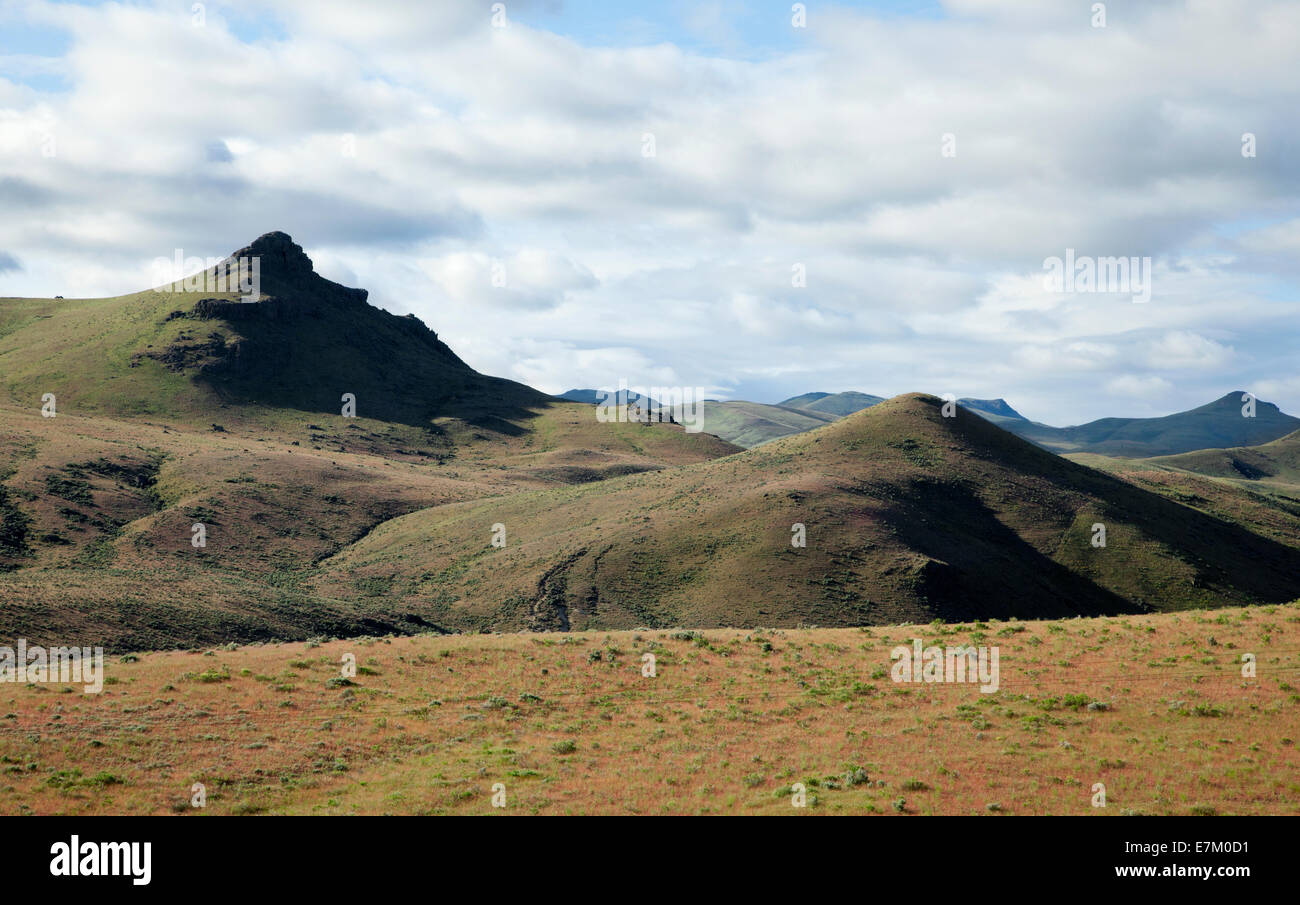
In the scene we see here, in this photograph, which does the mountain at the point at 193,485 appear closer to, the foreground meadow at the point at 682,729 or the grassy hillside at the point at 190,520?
the grassy hillside at the point at 190,520

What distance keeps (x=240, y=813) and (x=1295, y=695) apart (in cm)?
3753

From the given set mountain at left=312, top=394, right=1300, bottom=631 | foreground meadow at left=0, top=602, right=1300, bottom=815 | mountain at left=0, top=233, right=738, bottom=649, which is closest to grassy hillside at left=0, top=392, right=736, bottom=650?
mountain at left=0, top=233, right=738, bottom=649

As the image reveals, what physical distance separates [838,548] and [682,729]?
51327mm

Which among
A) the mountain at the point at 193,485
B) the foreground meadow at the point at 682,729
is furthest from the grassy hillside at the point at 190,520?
the foreground meadow at the point at 682,729

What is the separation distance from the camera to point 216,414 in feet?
581

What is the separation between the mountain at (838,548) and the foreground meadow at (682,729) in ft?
96.9

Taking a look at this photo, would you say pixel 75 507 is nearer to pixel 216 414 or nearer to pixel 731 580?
pixel 731 580

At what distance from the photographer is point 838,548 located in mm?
85625

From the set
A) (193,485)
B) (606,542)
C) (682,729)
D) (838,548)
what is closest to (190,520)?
(193,485)

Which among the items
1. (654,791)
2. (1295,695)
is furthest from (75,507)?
(1295,695)

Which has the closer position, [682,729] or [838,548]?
[682,729]

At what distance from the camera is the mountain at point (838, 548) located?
7925cm

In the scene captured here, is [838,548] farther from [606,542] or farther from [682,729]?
[682,729]

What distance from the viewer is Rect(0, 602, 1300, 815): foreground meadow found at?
2894 cm
